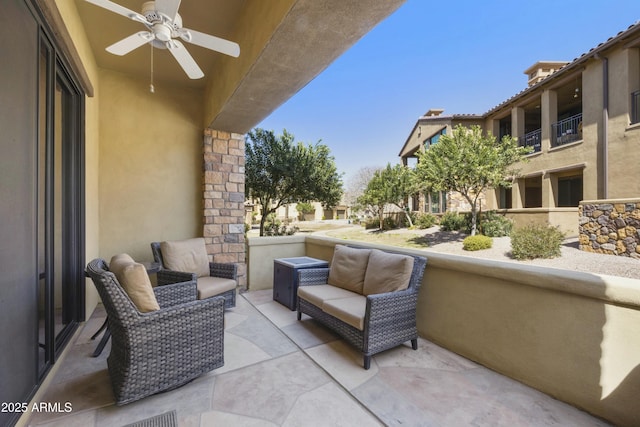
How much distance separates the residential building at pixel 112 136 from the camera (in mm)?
1592

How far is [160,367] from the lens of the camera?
1.85 meters

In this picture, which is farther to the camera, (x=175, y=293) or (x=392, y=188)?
(x=392, y=188)

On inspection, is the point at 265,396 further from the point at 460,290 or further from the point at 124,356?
the point at 460,290

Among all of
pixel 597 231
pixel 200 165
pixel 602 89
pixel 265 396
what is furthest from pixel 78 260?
pixel 602 89

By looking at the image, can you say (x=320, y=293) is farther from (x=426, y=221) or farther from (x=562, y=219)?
(x=426, y=221)

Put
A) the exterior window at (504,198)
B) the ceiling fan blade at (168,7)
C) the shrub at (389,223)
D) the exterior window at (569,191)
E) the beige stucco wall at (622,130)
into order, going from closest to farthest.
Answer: the ceiling fan blade at (168,7) → the beige stucco wall at (622,130) → the exterior window at (569,191) → the exterior window at (504,198) → the shrub at (389,223)

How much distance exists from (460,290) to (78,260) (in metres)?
4.01

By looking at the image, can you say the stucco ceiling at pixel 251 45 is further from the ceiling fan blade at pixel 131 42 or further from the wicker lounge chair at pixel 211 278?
the wicker lounge chair at pixel 211 278

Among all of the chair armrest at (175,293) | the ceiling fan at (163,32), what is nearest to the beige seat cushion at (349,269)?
the chair armrest at (175,293)

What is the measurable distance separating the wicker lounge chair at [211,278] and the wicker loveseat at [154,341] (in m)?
1.03

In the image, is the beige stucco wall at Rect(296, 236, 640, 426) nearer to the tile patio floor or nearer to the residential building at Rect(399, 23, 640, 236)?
the tile patio floor

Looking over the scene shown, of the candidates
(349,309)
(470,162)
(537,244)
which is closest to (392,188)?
(470,162)

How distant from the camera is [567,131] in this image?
392 inches

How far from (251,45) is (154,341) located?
8.49 feet
